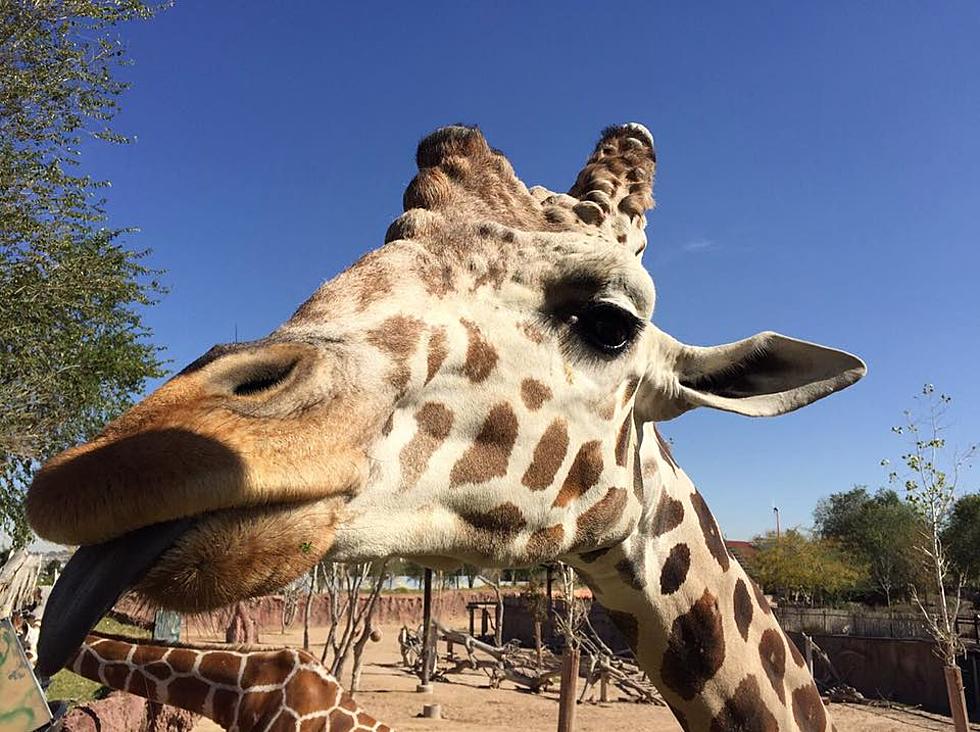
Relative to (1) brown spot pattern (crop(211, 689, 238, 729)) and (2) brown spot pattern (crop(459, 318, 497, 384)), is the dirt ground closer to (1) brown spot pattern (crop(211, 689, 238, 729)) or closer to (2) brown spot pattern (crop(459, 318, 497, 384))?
(1) brown spot pattern (crop(211, 689, 238, 729))

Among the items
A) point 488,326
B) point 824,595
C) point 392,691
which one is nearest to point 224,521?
point 488,326

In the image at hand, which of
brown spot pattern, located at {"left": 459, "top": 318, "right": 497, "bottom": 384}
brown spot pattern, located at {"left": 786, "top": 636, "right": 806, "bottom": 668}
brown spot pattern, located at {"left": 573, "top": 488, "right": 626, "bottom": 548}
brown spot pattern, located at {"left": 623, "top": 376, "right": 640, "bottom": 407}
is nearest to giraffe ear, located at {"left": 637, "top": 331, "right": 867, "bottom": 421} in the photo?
brown spot pattern, located at {"left": 623, "top": 376, "right": 640, "bottom": 407}

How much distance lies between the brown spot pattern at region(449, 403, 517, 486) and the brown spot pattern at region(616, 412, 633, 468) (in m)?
0.50

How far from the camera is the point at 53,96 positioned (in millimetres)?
14430

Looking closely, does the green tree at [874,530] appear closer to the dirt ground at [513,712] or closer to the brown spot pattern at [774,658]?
the dirt ground at [513,712]

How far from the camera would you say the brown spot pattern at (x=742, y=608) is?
118 inches

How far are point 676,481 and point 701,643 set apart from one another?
0.67 meters

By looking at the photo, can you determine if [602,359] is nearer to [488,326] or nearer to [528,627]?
[488,326]

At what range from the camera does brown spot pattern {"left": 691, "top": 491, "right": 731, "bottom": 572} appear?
3062 millimetres

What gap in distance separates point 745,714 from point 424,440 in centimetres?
196

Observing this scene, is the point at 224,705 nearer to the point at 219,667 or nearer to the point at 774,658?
the point at 219,667

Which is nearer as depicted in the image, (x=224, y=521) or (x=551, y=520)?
(x=224, y=521)

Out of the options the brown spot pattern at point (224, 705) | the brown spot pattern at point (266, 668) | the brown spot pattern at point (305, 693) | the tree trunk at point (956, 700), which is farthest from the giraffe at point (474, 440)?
the tree trunk at point (956, 700)

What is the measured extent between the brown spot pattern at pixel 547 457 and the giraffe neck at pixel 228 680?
5.53 metres
